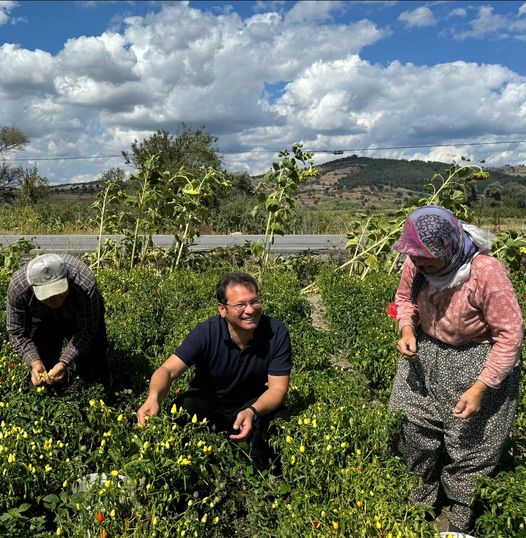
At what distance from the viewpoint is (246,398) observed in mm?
3236

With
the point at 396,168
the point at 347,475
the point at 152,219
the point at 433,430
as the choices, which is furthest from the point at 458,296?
the point at 396,168

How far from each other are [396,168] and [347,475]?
95.2 meters

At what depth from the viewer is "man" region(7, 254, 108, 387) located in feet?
10.2

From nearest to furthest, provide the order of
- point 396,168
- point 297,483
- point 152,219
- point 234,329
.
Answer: point 297,483 → point 234,329 → point 152,219 → point 396,168

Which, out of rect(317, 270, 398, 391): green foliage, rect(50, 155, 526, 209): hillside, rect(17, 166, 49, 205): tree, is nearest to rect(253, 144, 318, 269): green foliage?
rect(317, 270, 398, 391): green foliage

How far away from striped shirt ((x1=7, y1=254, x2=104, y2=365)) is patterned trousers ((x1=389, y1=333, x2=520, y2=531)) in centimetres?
185

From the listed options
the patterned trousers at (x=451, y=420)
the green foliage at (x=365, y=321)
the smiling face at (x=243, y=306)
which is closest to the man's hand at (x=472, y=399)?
the patterned trousers at (x=451, y=420)

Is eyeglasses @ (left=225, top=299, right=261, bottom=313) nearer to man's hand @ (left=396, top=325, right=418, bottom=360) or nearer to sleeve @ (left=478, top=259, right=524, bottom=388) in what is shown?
man's hand @ (left=396, top=325, right=418, bottom=360)

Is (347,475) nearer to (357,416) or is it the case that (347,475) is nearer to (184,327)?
(357,416)

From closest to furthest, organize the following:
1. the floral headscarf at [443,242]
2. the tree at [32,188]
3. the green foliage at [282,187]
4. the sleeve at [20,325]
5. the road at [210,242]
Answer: the floral headscarf at [443,242] < the sleeve at [20,325] < the green foliage at [282,187] < the road at [210,242] < the tree at [32,188]

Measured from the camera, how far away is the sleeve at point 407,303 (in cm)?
272

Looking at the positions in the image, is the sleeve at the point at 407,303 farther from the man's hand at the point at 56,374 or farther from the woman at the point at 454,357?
the man's hand at the point at 56,374

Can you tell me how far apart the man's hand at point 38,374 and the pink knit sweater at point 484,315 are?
2039mm

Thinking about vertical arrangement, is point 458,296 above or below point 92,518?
above
